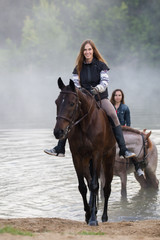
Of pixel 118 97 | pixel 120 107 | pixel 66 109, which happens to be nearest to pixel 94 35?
pixel 118 97

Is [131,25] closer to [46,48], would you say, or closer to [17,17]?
[46,48]

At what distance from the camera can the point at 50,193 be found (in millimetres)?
10992

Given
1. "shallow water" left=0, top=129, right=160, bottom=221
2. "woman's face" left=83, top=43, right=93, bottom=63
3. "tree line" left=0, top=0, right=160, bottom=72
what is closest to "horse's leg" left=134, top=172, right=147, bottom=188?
"shallow water" left=0, top=129, right=160, bottom=221

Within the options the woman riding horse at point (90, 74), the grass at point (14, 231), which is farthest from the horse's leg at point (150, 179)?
the grass at point (14, 231)

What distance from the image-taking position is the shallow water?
31.6ft

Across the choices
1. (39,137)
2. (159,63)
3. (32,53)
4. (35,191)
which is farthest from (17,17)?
(35,191)

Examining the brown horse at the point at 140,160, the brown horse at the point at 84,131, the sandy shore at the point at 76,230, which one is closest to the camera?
the sandy shore at the point at 76,230

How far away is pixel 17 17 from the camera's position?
408ft

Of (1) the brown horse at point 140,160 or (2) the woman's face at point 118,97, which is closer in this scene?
(1) the brown horse at point 140,160

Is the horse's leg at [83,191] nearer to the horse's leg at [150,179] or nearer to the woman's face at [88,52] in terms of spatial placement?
the woman's face at [88,52]

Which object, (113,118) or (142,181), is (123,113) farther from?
(113,118)

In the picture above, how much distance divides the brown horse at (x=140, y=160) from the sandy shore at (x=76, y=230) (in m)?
3.18

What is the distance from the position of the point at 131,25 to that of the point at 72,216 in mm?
79318

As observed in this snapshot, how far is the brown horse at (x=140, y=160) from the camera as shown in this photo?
10.8m
